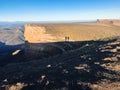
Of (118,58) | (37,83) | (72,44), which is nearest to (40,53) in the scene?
(72,44)

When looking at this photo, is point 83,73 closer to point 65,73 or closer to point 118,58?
point 65,73

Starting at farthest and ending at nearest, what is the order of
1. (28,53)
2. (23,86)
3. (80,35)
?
(80,35) → (28,53) → (23,86)

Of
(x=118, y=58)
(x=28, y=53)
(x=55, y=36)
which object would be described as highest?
(x=118, y=58)

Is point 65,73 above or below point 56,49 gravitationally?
above

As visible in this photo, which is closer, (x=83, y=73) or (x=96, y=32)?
(x=83, y=73)

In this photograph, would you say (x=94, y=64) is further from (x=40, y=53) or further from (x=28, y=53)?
(x=28, y=53)

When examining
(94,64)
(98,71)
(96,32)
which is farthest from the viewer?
(96,32)
